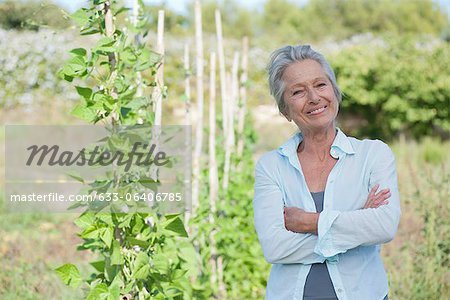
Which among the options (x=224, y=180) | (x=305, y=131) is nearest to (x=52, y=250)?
(x=224, y=180)

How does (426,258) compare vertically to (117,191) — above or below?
below

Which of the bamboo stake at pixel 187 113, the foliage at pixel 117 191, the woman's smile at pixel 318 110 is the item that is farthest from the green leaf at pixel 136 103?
the bamboo stake at pixel 187 113

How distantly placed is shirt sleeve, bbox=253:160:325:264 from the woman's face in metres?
0.20

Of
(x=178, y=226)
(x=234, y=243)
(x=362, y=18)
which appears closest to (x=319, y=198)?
(x=178, y=226)

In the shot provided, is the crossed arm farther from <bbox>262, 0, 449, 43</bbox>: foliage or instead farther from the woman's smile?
<bbox>262, 0, 449, 43</bbox>: foliage

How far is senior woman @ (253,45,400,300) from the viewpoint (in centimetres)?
208

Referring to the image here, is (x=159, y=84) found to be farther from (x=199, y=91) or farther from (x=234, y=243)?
(x=234, y=243)

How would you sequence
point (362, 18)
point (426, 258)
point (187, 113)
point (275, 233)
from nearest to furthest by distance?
1. point (275, 233)
2. point (426, 258)
3. point (187, 113)
4. point (362, 18)

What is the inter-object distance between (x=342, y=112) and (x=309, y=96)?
10088 millimetres

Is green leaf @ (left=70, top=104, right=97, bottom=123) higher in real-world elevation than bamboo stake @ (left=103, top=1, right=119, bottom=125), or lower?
lower

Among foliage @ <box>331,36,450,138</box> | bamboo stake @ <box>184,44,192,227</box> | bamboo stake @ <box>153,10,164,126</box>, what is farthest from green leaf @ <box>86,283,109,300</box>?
foliage @ <box>331,36,450,138</box>

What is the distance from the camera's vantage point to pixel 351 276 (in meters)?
A: 2.11

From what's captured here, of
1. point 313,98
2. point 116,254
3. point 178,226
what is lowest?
point 116,254

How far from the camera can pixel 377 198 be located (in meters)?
2.11
